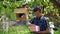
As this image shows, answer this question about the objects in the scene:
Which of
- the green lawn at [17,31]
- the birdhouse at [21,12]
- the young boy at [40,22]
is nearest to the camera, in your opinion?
the young boy at [40,22]

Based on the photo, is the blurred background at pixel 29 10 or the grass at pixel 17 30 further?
the grass at pixel 17 30

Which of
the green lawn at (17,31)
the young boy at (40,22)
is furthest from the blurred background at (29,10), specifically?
the young boy at (40,22)

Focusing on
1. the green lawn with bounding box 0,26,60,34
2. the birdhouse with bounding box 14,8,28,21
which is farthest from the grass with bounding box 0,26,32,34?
the birdhouse with bounding box 14,8,28,21

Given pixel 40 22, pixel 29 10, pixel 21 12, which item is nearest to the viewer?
pixel 40 22

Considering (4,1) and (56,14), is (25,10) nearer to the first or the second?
(4,1)

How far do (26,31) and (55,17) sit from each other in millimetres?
1065

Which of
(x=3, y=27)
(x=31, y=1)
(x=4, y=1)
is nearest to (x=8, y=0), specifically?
(x=4, y=1)

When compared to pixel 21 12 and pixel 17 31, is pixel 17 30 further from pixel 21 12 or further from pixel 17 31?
pixel 21 12

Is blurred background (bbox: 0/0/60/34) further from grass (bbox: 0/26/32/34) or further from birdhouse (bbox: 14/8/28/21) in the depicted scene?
birdhouse (bbox: 14/8/28/21)

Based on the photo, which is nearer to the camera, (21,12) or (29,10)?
(21,12)

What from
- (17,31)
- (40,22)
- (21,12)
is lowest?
(17,31)

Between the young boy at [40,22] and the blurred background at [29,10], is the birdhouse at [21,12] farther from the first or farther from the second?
the young boy at [40,22]

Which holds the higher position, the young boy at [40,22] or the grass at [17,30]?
the young boy at [40,22]

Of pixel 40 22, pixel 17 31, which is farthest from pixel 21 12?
pixel 40 22
